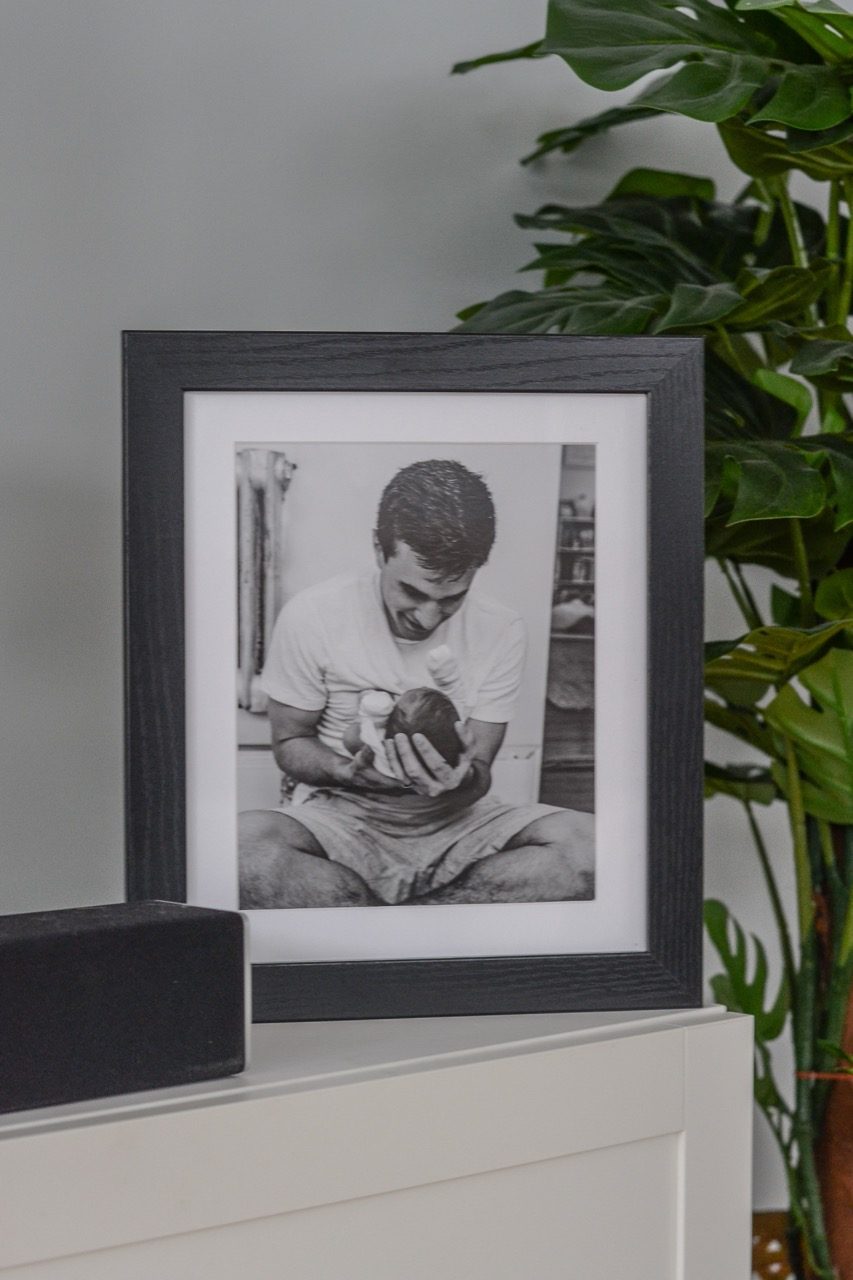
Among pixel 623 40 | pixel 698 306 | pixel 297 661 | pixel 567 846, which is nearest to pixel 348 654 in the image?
pixel 297 661

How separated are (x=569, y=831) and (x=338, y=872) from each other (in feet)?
0.39

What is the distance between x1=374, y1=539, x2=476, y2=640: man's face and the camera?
0.63 metres

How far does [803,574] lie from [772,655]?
0.06 metres

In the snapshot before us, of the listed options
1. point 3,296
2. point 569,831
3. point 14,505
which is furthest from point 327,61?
point 569,831

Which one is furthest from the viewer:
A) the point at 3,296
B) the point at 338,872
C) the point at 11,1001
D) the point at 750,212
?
the point at 750,212

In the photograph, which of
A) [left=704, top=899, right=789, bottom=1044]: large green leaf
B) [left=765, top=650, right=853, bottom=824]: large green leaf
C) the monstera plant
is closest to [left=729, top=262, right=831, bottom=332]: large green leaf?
the monstera plant

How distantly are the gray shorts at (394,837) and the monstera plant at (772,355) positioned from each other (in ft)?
0.70

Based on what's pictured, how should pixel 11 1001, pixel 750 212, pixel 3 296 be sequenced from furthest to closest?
pixel 750 212
pixel 3 296
pixel 11 1001

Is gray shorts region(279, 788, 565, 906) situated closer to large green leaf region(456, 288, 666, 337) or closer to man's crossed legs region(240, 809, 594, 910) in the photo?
man's crossed legs region(240, 809, 594, 910)

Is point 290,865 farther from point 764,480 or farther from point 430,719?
point 764,480

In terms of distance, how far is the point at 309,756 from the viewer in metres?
0.62

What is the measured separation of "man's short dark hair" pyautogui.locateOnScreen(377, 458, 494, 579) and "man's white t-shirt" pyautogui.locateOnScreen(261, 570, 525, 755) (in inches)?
0.8

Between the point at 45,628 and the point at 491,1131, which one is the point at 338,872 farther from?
the point at 45,628

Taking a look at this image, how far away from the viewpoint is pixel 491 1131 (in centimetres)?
55
